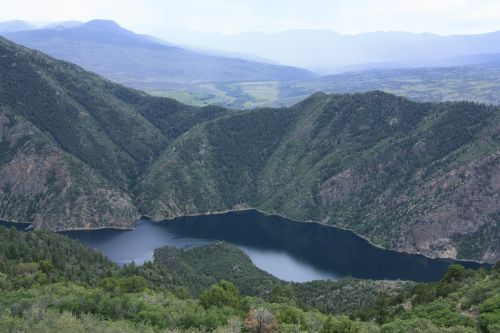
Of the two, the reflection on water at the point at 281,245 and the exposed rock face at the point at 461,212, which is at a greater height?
the exposed rock face at the point at 461,212

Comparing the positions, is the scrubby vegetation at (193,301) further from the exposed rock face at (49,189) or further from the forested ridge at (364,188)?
the exposed rock face at (49,189)

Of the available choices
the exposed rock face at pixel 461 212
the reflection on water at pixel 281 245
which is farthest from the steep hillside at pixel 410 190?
the reflection on water at pixel 281 245

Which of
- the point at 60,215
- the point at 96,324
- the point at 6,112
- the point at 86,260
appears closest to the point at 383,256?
the point at 86,260

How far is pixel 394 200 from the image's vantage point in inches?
6772

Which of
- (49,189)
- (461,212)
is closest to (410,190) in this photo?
(461,212)

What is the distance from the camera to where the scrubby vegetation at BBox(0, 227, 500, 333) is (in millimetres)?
50844

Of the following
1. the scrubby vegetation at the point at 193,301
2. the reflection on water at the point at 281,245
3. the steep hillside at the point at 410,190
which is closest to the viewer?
the scrubby vegetation at the point at 193,301

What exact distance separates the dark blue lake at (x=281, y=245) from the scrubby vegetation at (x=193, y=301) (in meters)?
32.1

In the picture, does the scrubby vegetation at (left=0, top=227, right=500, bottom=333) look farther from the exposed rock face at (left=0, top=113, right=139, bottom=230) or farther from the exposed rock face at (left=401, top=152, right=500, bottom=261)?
the exposed rock face at (left=0, top=113, right=139, bottom=230)

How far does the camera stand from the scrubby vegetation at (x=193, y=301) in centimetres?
5084

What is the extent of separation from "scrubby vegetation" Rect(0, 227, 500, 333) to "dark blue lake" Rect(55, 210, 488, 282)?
32096 millimetres

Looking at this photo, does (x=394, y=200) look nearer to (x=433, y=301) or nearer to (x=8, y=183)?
(x=433, y=301)

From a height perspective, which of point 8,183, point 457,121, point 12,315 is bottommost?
point 8,183

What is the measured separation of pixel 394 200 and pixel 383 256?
1018 inches
